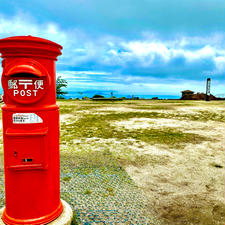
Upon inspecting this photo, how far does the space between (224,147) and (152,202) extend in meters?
3.66

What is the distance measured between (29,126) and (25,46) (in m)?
0.83

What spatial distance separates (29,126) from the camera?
7.38 ft

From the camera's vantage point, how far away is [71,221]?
263 cm

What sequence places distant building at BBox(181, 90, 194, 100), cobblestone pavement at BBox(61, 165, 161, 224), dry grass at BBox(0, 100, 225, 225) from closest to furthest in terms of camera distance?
1. cobblestone pavement at BBox(61, 165, 161, 224)
2. dry grass at BBox(0, 100, 225, 225)
3. distant building at BBox(181, 90, 194, 100)

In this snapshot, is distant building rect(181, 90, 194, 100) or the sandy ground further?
distant building rect(181, 90, 194, 100)

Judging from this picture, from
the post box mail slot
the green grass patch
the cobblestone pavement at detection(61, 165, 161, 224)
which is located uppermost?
the post box mail slot

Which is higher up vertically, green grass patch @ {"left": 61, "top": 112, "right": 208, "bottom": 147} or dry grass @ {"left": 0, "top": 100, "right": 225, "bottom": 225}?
green grass patch @ {"left": 61, "top": 112, "right": 208, "bottom": 147}

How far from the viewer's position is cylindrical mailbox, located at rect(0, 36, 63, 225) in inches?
85.9

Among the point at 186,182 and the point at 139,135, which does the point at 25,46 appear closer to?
the point at 186,182

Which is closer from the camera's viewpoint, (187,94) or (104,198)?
(104,198)

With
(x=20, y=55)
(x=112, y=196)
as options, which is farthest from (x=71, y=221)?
(x=20, y=55)

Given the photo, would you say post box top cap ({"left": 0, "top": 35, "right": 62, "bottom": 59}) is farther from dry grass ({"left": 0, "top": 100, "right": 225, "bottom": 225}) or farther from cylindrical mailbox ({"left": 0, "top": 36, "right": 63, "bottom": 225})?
dry grass ({"left": 0, "top": 100, "right": 225, "bottom": 225})

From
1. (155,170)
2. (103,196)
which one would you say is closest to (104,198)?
(103,196)

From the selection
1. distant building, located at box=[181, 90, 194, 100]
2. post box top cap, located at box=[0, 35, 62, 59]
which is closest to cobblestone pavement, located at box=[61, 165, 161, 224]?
post box top cap, located at box=[0, 35, 62, 59]
